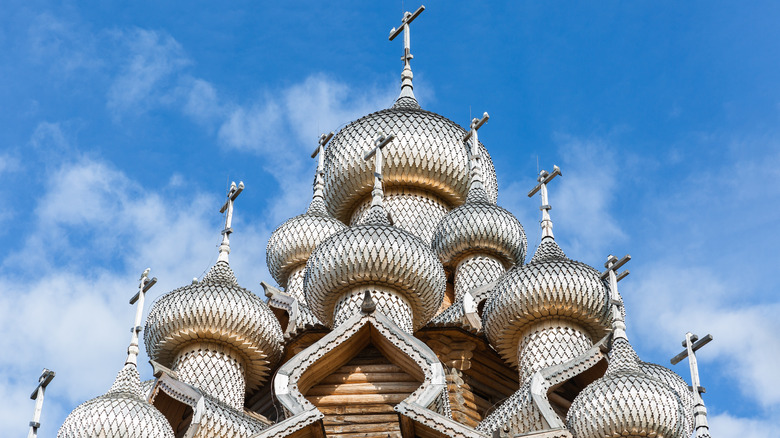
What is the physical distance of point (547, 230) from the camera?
19000mm

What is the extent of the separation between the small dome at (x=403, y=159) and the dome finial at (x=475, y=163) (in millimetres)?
284

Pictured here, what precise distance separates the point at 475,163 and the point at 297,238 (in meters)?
2.89

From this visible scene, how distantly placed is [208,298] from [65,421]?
326 cm

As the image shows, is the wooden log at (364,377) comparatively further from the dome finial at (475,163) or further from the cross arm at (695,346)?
the dome finial at (475,163)

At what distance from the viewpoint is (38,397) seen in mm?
15391

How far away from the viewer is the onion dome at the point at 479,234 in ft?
64.0

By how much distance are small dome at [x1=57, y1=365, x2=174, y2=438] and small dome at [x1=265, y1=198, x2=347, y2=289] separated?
20.1ft

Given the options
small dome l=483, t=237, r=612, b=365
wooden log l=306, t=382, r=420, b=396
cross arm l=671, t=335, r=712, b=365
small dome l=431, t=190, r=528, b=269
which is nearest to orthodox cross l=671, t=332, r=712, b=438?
cross arm l=671, t=335, r=712, b=365

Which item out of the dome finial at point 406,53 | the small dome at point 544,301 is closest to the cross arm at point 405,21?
the dome finial at point 406,53

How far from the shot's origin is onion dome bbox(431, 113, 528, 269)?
64.0 ft

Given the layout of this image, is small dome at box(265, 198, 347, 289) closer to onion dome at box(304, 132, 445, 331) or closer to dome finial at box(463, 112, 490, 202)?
dome finial at box(463, 112, 490, 202)

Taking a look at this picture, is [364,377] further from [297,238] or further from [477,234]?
[297,238]

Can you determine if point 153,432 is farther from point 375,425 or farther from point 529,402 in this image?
point 529,402

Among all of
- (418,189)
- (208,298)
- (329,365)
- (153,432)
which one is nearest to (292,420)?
(329,365)
